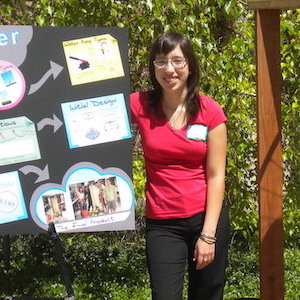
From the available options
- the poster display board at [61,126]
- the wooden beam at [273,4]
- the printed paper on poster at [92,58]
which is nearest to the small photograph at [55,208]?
the poster display board at [61,126]

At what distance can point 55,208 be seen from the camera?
11.5 feet

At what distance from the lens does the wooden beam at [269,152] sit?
351cm

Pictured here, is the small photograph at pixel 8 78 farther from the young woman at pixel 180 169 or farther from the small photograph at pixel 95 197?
the young woman at pixel 180 169

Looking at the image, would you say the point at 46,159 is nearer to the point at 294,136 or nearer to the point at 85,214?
the point at 85,214

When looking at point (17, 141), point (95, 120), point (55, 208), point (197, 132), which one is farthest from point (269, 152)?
Result: point (17, 141)

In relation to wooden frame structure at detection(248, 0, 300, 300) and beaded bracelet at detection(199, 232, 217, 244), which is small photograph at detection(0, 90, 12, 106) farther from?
wooden frame structure at detection(248, 0, 300, 300)

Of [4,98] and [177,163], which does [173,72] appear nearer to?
[177,163]

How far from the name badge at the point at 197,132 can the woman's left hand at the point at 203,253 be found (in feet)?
1.58

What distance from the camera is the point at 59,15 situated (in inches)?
175

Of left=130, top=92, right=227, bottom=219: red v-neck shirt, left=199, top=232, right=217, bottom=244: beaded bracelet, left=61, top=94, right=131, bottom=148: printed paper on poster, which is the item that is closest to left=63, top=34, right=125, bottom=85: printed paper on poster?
left=61, top=94, right=131, bottom=148: printed paper on poster

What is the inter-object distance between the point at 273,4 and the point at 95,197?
132 cm

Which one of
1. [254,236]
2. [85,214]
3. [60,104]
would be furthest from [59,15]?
[254,236]

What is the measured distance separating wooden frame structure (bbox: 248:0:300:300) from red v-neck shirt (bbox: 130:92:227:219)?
42 centimetres

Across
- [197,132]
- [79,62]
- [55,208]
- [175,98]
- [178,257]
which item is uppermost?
[79,62]
